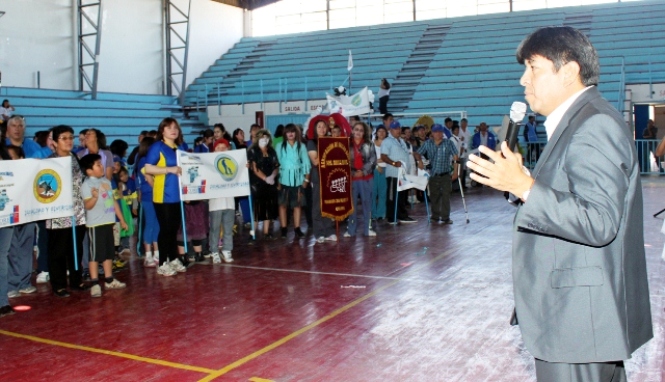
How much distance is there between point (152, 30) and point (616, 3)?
55.3 ft

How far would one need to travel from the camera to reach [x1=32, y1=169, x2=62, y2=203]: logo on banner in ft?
21.7

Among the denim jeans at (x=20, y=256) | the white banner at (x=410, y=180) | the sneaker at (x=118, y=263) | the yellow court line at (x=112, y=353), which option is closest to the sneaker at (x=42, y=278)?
the denim jeans at (x=20, y=256)

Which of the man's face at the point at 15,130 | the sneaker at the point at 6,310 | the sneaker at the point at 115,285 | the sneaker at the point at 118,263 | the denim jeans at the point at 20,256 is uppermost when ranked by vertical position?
the man's face at the point at 15,130

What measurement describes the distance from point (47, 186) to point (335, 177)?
4.43 m

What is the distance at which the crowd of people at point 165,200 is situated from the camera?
22.8 ft

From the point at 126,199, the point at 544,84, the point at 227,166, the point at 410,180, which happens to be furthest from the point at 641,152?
the point at 544,84

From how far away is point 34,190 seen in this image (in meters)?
A: 6.59

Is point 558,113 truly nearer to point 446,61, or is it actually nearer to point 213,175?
point 213,175

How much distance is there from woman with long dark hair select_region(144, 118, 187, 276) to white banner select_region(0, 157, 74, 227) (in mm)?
982

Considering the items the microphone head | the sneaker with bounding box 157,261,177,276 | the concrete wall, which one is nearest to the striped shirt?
the sneaker with bounding box 157,261,177,276

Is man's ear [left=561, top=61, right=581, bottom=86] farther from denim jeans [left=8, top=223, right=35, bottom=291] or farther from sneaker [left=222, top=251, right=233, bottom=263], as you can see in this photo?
sneaker [left=222, top=251, right=233, bottom=263]

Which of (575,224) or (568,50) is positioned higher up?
(568,50)

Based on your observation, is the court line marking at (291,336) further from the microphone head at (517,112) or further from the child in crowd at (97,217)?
the microphone head at (517,112)

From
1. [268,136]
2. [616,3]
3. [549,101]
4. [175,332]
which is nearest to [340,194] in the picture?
[268,136]
